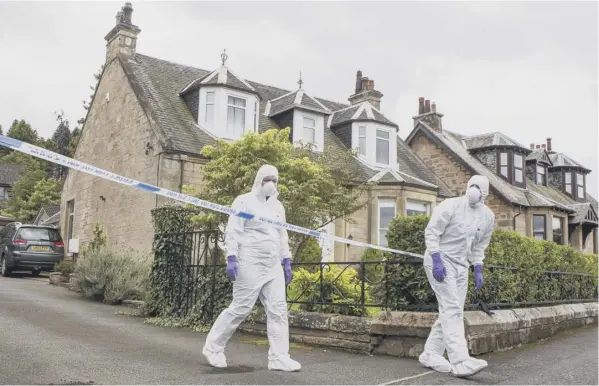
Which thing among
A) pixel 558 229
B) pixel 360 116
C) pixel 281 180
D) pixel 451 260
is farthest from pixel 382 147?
pixel 451 260

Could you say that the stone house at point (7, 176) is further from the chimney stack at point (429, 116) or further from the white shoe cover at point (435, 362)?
the white shoe cover at point (435, 362)

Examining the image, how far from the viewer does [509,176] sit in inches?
1014

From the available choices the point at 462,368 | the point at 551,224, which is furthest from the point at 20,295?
the point at 551,224

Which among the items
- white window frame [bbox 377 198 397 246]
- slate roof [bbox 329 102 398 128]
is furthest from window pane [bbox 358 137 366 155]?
white window frame [bbox 377 198 397 246]

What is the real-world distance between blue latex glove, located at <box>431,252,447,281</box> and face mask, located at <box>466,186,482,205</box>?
2.37 feet

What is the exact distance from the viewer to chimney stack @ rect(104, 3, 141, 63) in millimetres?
19953

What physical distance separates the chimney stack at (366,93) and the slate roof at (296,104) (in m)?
4.20

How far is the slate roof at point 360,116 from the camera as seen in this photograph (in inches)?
867

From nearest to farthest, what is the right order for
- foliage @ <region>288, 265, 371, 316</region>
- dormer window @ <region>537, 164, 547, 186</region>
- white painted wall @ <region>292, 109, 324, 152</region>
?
foliage @ <region>288, 265, 371, 316</region> → white painted wall @ <region>292, 109, 324, 152</region> → dormer window @ <region>537, 164, 547, 186</region>

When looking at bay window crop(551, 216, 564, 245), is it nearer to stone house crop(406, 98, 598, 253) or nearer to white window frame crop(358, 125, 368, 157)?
stone house crop(406, 98, 598, 253)

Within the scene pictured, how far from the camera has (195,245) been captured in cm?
954

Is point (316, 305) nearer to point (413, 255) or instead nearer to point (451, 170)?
point (413, 255)

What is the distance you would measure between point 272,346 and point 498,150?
74.3ft

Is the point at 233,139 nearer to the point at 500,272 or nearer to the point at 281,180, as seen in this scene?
the point at 281,180
